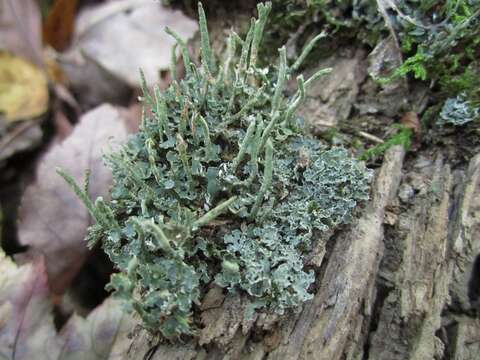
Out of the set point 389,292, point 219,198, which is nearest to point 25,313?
point 219,198

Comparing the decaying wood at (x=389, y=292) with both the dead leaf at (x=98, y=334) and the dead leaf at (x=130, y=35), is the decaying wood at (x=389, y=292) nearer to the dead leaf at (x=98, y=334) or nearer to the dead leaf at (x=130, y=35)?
the dead leaf at (x=98, y=334)

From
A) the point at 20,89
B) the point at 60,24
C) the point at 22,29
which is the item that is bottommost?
the point at 20,89

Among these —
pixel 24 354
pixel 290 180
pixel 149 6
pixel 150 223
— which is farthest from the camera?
pixel 149 6

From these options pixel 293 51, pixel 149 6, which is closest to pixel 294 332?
pixel 293 51

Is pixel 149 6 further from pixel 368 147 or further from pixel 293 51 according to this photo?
pixel 368 147

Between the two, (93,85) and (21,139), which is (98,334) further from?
(93,85)

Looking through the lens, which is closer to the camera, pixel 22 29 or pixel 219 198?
pixel 219 198
